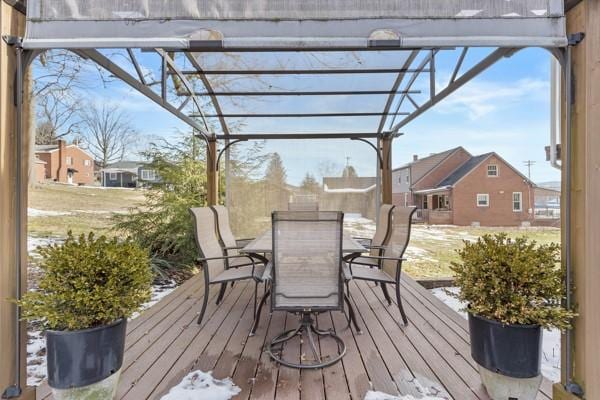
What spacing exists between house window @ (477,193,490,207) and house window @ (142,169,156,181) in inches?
658

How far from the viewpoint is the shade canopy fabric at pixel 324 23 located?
1.69m

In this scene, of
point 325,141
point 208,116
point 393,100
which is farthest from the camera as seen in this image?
point 325,141

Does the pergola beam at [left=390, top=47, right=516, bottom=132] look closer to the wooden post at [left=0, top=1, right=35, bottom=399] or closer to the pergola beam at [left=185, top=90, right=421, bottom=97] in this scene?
the pergola beam at [left=185, top=90, right=421, bottom=97]

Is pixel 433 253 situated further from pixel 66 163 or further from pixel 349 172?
pixel 66 163

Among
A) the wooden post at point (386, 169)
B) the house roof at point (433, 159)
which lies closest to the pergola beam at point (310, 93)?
the wooden post at point (386, 169)

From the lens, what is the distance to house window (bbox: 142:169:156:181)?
585 centimetres

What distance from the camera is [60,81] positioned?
761 cm

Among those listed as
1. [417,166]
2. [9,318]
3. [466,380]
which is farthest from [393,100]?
[417,166]

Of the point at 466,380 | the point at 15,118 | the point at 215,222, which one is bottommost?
the point at 466,380

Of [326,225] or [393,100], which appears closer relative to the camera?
[326,225]

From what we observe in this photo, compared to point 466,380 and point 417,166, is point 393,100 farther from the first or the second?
point 417,166

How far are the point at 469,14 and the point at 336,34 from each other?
2.43 feet

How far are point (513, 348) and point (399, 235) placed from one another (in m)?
1.32

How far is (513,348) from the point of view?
1743 mm
